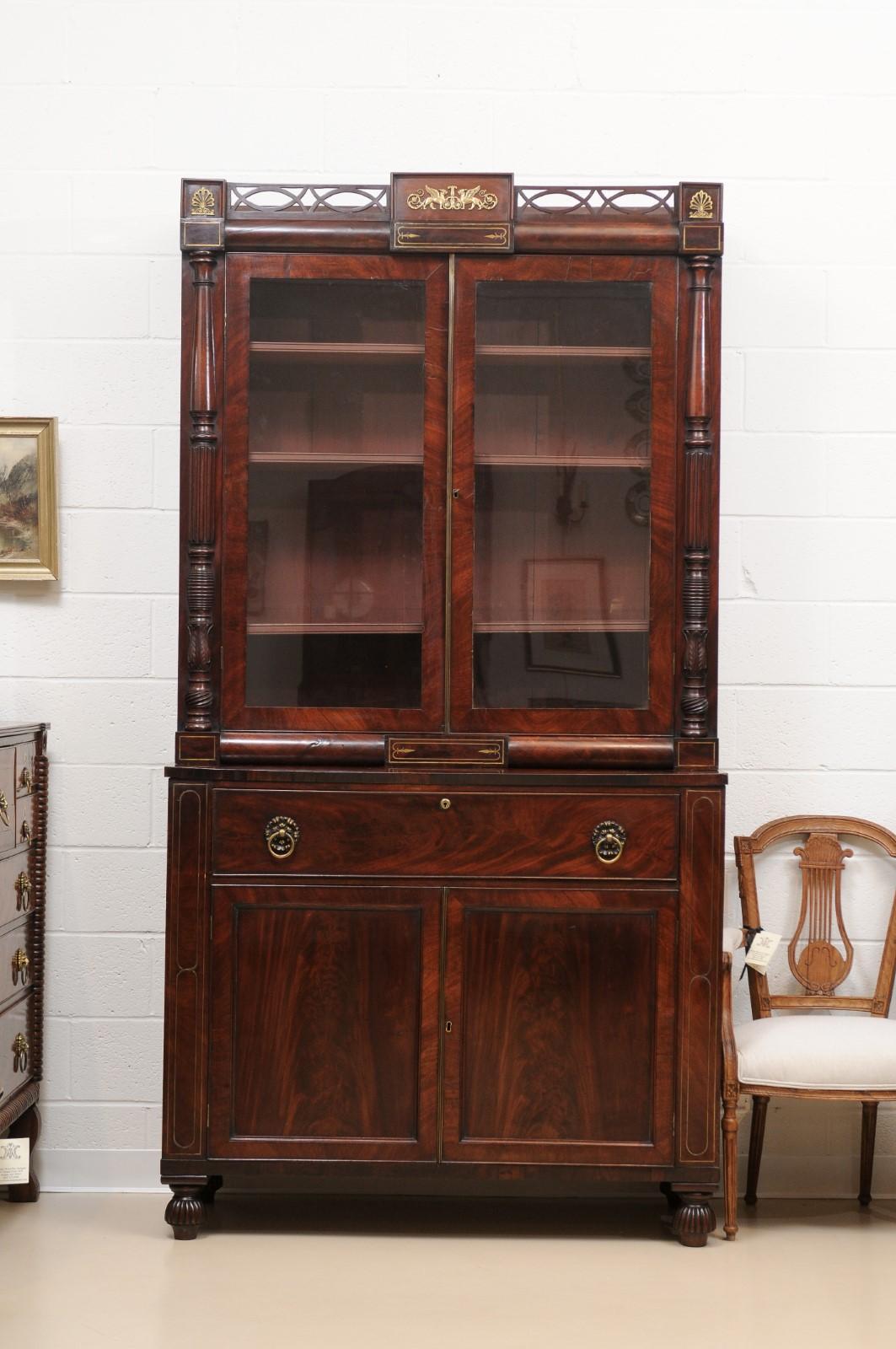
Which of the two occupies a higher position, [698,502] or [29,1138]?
[698,502]

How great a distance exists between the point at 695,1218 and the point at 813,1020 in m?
0.54

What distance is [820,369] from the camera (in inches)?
136

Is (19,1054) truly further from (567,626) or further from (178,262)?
(178,262)

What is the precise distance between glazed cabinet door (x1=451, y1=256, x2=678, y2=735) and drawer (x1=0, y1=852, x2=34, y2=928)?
1.10 metres

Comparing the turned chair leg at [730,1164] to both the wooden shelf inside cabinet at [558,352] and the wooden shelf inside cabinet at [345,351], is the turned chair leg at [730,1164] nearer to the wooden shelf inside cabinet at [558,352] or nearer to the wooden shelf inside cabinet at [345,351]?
the wooden shelf inside cabinet at [558,352]

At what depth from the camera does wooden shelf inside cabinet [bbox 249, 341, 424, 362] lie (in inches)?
120

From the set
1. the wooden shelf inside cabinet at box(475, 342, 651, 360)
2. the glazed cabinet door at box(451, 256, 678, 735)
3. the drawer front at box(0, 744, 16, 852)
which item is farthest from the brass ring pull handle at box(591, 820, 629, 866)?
the drawer front at box(0, 744, 16, 852)

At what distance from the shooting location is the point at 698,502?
3.00m

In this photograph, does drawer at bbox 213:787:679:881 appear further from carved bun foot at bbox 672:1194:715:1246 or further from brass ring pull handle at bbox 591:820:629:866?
carved bun foot at bbox 672:1194:715:1246

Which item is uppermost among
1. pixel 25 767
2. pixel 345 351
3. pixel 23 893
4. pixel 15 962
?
pixel 345 351

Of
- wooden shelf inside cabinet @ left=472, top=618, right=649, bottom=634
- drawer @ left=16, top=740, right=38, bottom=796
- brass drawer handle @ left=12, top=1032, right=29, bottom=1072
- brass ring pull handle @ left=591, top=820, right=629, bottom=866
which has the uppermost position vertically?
wooden shelf inside cabinet @ left=472, top=618, right=649, bottom=634

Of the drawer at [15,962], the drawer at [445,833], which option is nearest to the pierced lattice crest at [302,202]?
the drawer at [445,833]

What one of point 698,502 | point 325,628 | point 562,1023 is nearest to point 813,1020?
point 562,1023

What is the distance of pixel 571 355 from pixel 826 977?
1.66m
